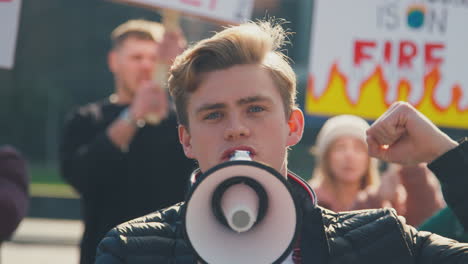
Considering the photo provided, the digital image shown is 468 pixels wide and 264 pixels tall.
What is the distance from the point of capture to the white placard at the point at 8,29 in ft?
10.9

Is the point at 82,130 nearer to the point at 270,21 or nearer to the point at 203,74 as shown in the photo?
the point at 270,21

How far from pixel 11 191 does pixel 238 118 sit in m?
1.10

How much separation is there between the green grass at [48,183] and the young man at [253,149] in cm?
1448

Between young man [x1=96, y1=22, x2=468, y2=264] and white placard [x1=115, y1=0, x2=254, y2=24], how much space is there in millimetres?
1532

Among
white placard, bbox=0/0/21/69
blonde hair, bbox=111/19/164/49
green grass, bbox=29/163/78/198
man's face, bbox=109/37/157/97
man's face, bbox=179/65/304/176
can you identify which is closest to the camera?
man's face, bbox=179/65/304/176

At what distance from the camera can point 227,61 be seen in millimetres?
2246

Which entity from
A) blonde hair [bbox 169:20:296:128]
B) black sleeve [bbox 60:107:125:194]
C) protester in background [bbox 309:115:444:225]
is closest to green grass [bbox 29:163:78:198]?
protester in background [bbox 309:115:444:225]

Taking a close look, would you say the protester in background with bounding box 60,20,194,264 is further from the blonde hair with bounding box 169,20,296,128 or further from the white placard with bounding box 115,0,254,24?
the blonde hair with bounding box 169,20,296,128

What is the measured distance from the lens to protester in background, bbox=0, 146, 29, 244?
2.83 m

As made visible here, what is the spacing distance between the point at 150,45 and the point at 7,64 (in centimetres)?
114

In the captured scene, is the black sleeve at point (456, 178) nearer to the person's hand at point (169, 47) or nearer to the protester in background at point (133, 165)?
the protester in background at point (133, 165)

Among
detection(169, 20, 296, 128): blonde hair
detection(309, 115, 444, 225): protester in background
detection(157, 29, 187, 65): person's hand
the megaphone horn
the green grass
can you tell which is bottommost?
the green grass

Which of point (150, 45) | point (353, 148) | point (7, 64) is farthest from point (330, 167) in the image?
point (7, 64)

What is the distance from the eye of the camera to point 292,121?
7.79ft
